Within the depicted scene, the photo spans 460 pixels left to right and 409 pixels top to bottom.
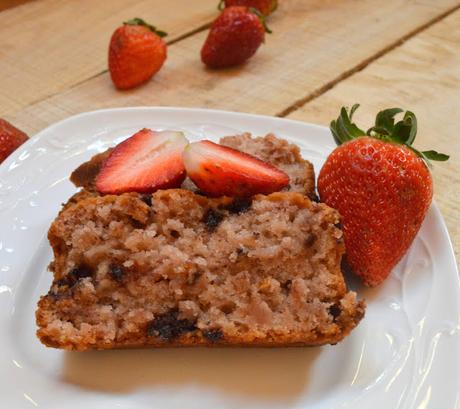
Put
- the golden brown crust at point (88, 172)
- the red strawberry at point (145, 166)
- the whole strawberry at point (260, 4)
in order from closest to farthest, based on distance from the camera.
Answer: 1. the red strawberry at point (145, 166)
2. the golden brown crust at point (88, 172)
3. the whole strawberry at point (260, 4)

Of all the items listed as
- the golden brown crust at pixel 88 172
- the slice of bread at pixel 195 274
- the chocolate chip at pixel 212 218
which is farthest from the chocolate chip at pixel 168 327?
the golden brown crust at pixel 88 172

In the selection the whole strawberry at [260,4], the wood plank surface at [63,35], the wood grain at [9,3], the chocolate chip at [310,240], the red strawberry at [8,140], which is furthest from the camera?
the wood grain at [9,3]

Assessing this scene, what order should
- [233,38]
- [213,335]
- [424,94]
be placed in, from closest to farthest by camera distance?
1. [213,335]
2. [424,94]
3. [233,38]

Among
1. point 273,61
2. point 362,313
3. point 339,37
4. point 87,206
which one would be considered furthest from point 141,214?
point 339,37

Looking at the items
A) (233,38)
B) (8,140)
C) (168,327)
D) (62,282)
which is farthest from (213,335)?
(233,38)

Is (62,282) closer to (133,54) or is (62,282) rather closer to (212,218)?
(212,218)

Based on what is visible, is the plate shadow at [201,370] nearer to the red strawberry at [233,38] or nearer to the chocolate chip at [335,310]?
the chocolate chip at [335,310]

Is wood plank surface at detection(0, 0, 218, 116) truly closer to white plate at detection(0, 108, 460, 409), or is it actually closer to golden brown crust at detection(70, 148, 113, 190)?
golden brown crust at detection(70, 148, 113, 190)
